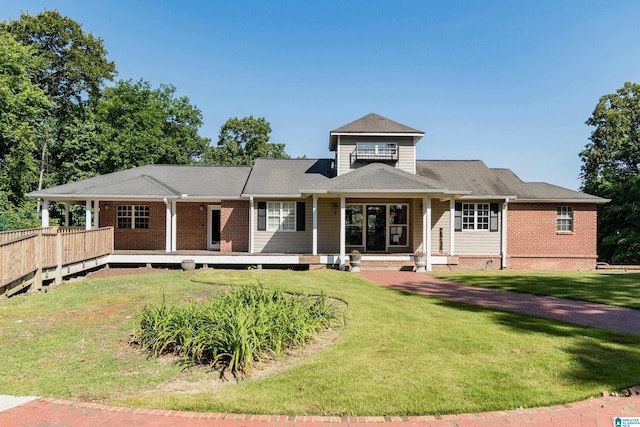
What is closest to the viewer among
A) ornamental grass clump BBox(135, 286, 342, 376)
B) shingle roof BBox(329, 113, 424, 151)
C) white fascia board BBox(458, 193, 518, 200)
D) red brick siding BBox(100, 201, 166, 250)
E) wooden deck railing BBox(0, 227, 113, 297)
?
ornamental grass clump BBox(135, 286, 342, 376)

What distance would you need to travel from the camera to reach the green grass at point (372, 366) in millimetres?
4008

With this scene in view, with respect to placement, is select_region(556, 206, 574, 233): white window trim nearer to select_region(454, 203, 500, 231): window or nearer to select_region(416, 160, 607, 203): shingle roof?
select_region(416, 160, 607, 203): shingle roof

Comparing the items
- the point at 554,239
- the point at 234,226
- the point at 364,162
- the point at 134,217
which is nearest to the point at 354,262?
the point at 364,162

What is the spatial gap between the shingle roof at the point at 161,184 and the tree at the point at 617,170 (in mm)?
26083

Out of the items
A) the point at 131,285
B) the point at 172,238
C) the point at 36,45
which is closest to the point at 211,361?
the point at 131,285

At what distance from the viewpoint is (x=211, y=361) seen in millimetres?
5098

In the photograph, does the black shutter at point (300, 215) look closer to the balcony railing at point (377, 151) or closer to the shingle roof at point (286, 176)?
the shingle roof at point (286, 176)

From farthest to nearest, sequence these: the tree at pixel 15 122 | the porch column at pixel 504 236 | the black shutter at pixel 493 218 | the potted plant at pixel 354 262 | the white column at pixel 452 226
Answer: the tree at pixel 15 122 < the black shutter at pixel 493 218 < the porch column at pixel 504 236 < the white column at pixel 452 226 < the potted plant at pixel 354 262

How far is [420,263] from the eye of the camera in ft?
48.8

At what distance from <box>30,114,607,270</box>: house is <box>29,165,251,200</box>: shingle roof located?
76 millimetres

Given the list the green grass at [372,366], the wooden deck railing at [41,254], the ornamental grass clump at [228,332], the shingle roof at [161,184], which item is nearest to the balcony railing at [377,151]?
the shingle roof at [161,184]

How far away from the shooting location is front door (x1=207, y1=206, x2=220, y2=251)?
18.5 m

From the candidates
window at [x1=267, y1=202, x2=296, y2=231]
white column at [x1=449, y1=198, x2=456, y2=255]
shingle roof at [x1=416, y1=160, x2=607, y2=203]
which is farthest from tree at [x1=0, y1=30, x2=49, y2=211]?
white column at [x1=449, y1=198, x2=456, y2=255]

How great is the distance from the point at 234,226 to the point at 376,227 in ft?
21.9
